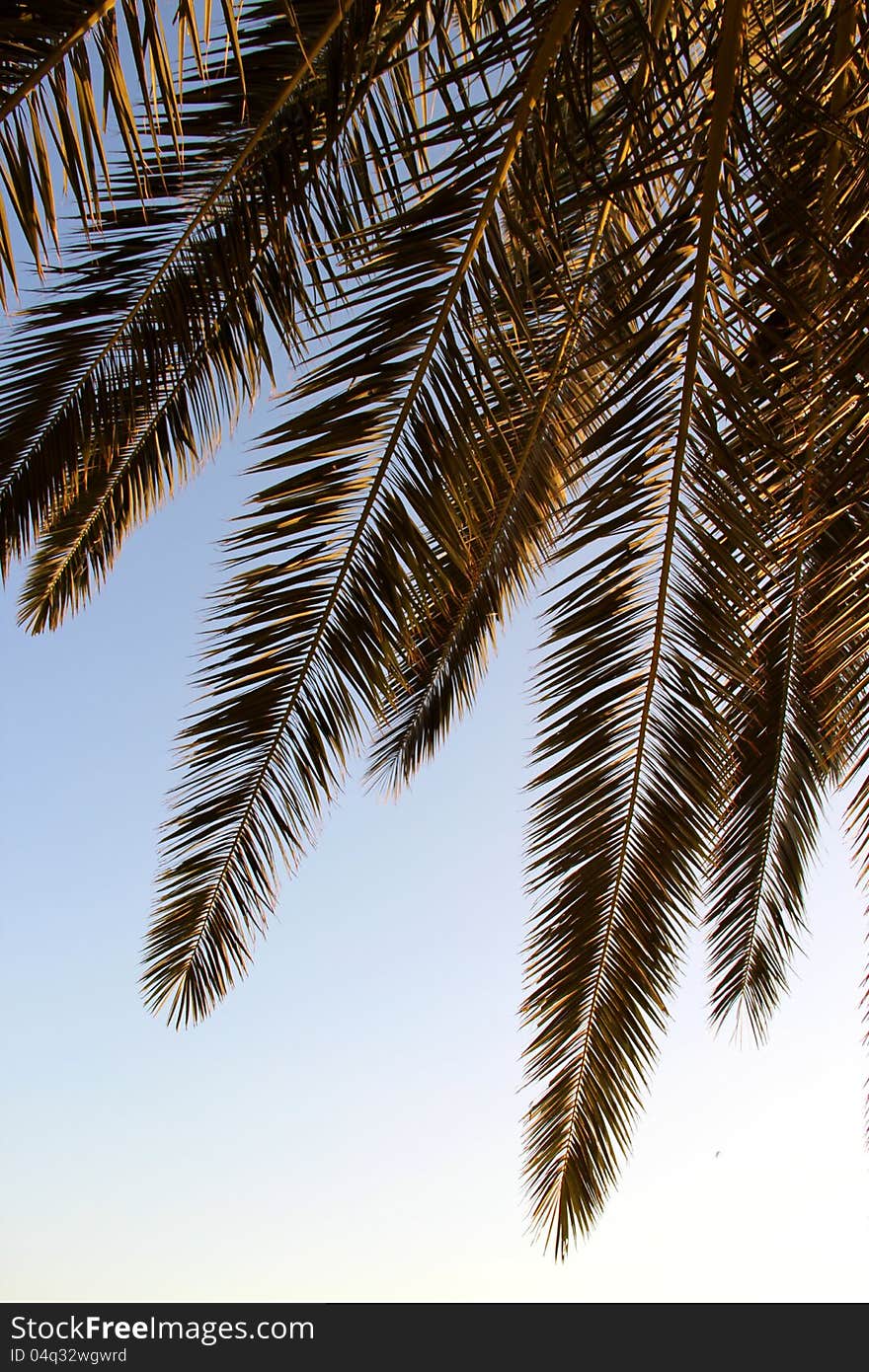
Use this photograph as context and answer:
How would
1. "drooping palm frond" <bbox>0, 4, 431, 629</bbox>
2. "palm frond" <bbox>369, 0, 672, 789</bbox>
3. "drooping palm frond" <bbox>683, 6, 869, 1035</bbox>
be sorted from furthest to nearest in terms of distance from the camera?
"drooping palm frond" <bbox>0, 4, 431, 629</bbox> → "palm frond" <bbox>369, 0, 672, 789</bbox> → "drooping palm frond" <bbox>683, 6, 869, 1035</bbox>

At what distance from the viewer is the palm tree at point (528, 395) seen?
2922 mm

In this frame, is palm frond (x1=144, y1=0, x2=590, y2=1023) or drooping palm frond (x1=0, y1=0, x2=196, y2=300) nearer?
drooping palm frond (x1=0, y1=0, x2=196, y2=300)

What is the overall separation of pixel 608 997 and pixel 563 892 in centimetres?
45

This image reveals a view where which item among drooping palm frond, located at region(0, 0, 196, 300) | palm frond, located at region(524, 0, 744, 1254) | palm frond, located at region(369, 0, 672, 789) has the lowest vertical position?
palm frond, located at region(524, 0, 744, 1254)

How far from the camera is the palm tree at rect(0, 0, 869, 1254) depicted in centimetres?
292

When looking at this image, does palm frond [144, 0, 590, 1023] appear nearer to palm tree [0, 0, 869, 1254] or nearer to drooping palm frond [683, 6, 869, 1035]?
palm tree [0, 0, 869, 1254]

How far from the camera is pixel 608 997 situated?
159 inches

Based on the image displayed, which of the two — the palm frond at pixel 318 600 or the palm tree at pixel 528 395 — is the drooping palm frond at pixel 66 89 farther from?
the palm frond at pixel 318 600

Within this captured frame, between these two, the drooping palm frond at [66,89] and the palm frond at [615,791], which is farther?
the palm frond at [615,791]

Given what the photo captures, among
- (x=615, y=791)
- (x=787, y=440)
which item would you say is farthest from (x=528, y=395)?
(x=615, y=791)

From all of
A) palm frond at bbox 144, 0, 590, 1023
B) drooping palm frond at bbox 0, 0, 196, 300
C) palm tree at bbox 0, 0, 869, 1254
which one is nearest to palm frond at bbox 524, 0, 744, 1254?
palm tree at bbox 0, 0, 869, 1254

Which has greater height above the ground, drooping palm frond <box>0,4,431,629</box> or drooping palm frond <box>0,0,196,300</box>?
drooping palm frond <box>0,4,431,629</box>

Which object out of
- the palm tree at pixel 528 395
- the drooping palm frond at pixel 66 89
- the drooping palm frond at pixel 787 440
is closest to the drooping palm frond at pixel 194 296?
the palm tree at pixel 528 395

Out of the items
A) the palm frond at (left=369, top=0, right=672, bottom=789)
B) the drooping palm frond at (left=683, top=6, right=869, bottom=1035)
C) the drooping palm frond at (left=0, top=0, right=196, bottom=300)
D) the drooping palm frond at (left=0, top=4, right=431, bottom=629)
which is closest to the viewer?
the drooping palm frond at (left=0, top=0, right=196, bottom=300)
